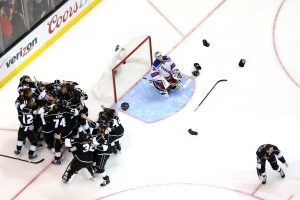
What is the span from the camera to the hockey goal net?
1171 centimetres

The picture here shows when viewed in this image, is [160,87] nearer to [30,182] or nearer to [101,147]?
[101,147]

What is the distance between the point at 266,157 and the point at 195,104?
169cm

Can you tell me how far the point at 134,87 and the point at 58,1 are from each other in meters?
1.71

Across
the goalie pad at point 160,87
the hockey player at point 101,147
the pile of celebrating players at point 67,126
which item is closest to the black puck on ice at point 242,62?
the goalie pad at point 160,87

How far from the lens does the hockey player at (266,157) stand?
1016 cm

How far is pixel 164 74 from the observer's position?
38.0 ft

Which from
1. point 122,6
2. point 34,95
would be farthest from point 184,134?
point 122,6

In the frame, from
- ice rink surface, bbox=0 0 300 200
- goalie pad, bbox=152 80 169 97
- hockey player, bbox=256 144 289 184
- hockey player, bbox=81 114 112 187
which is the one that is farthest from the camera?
goalie pad, bbox=152 80 169 97

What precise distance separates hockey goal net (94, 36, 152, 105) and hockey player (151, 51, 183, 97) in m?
0.38

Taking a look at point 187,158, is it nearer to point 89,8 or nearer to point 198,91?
point 198,91

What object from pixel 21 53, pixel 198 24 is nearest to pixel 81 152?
pixel 21 53

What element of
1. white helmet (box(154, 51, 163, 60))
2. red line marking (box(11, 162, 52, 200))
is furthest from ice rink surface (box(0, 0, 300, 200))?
white helmet (box(154, 51, 163, 60))

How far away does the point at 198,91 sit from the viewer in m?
11.8

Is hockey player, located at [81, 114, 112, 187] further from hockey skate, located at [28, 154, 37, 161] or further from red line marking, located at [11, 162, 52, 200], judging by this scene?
hockey skate, located at [28, 154, 37, 161]
